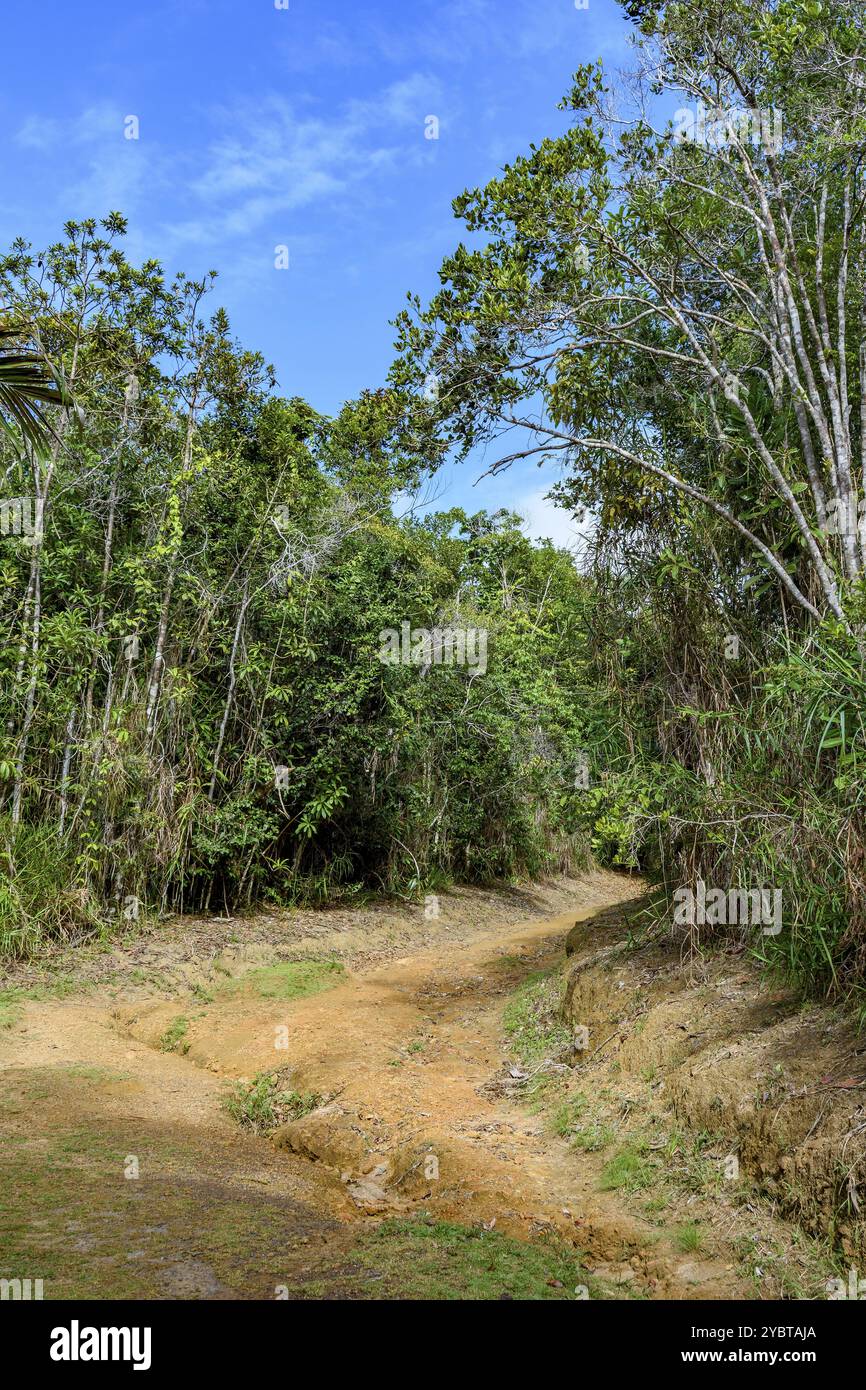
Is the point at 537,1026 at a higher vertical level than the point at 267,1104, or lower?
higher

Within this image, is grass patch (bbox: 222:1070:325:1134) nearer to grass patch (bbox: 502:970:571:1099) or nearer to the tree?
grass patch (bbox: 502:970:571:1099)

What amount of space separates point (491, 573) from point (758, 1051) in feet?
54.3

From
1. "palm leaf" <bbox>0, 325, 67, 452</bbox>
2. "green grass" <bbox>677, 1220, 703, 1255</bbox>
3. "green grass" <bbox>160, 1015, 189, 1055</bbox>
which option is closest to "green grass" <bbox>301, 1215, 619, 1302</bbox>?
"green grass" <bbox>677, 1220, 703, 1255</bbox>

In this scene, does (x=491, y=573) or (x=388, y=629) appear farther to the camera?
(x=491, y=573)

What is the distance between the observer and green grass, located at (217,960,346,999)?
7.91 m

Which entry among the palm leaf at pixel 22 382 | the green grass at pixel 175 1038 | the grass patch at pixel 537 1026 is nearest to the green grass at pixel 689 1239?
the grass patch at pixel 537 1026

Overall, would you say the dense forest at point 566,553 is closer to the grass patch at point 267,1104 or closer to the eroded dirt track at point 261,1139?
the eroded dirt track at point 261,1139

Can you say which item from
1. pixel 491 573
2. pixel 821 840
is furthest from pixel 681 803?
pixel 491 573

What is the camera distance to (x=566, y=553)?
7941mm

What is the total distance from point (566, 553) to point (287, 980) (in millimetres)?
4533

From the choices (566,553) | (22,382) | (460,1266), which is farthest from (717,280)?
(460,1266)

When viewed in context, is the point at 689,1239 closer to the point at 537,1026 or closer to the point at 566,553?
the point at 537,1026

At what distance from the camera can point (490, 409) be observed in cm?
631
